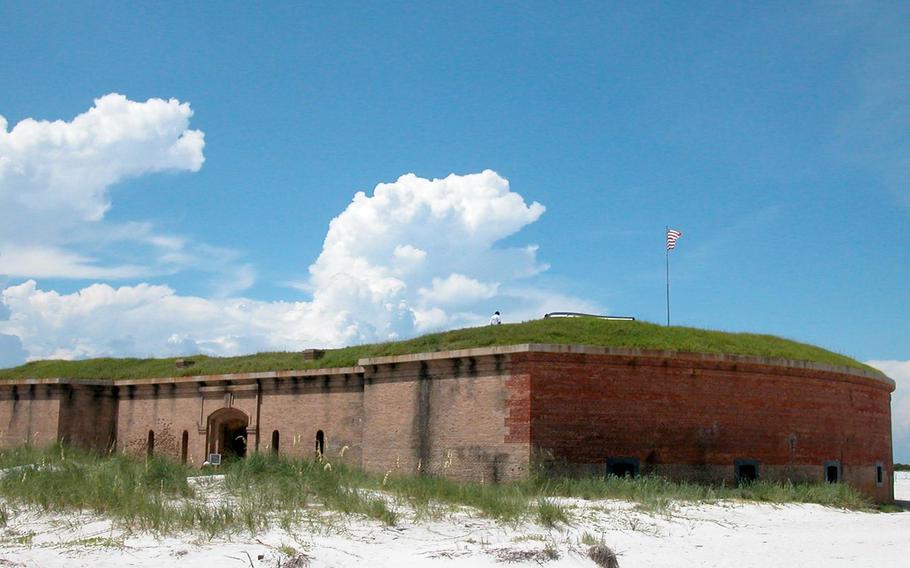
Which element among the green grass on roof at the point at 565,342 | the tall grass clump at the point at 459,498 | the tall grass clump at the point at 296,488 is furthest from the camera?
the green grass on roof at the point at 565,342

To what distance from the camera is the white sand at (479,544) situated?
11047 millimetres

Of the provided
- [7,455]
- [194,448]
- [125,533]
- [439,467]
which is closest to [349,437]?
[439,467]

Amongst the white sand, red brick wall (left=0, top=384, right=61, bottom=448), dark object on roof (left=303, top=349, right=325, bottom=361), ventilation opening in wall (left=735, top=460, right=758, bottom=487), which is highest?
dark object on roof (left=303, top=349, right=325, bottom=361)

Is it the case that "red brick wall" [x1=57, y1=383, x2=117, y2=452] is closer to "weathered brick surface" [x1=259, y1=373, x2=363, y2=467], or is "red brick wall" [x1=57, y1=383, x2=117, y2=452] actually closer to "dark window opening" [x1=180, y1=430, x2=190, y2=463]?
"dark window opening" [x1=180, y1=430, x2=190, y2=463]

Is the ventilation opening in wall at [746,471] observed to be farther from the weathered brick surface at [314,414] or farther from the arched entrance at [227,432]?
the arched entrance at [227,432]

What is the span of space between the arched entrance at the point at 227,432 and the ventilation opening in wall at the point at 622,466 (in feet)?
39.7

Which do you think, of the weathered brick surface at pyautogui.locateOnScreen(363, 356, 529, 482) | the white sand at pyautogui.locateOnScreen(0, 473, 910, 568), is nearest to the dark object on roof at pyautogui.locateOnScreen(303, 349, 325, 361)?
the weathered brick surface at pyautogui.locateOnScreen(363, 356, 529, 482)

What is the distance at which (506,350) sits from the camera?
1922cm

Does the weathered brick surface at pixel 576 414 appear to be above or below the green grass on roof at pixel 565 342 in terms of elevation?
below

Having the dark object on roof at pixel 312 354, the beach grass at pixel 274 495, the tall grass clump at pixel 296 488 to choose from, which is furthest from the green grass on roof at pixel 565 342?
the tall grass clump at pixel 296 488

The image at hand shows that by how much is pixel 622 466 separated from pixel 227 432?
13591 millimetres

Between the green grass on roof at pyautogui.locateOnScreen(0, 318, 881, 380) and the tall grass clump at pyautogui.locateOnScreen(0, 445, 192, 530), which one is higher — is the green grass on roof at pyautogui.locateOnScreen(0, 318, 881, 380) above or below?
above

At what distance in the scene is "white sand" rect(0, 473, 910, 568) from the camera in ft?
36.2

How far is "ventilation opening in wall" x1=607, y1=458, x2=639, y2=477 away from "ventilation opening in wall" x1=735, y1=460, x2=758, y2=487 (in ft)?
8.90
